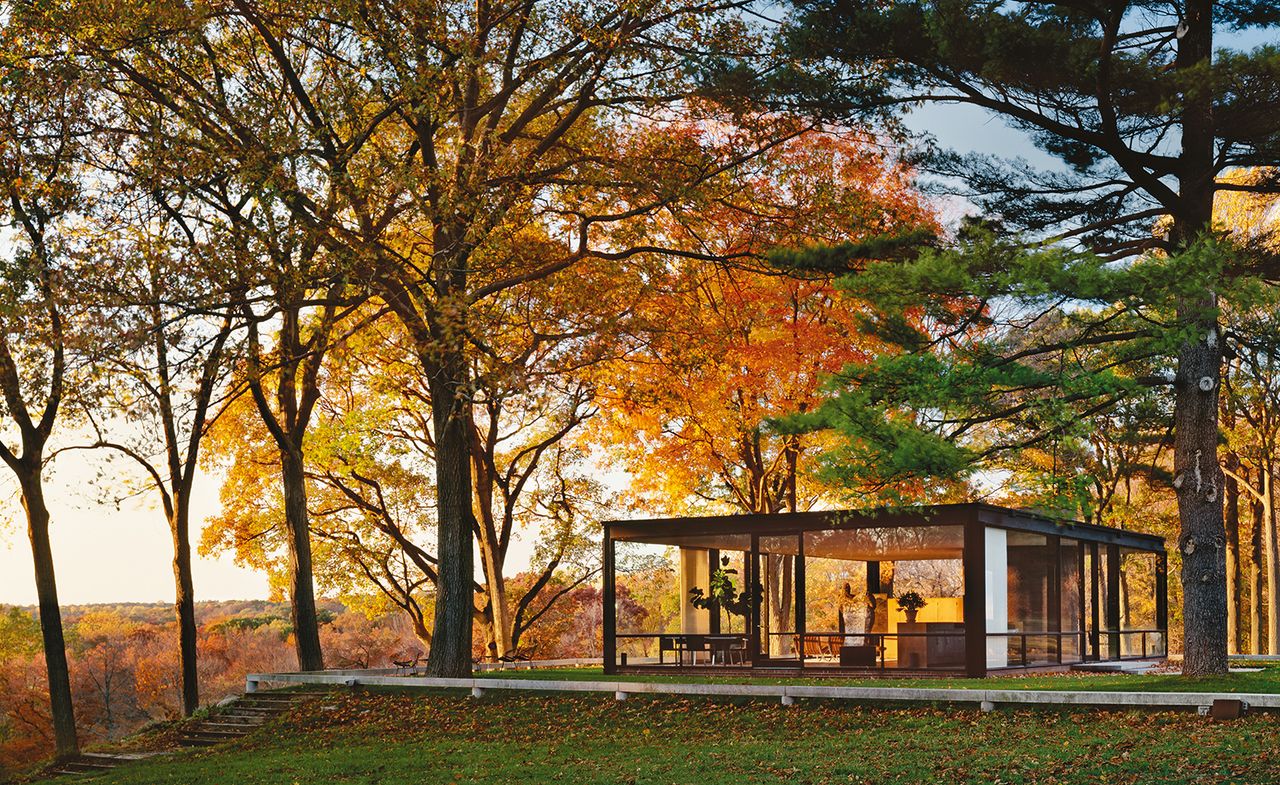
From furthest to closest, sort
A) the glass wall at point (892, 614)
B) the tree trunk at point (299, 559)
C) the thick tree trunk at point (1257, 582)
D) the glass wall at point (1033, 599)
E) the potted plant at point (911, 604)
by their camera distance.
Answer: the thick tree trunk at point (1257, 582) < the tree trunk at point (299, 559) < the potted plant at point (911, 604) < the glass wall at point (892, 614) < the glass wall at point (1033, 599)

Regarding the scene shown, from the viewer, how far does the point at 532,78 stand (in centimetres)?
1672

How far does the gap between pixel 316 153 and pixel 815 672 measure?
10.6 meters

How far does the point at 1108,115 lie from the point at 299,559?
1449cm

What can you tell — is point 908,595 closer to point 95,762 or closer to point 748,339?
point 748,339

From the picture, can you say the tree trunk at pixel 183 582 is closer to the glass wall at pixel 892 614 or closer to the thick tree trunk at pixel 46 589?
the thick tree trunk at pixel 46 589

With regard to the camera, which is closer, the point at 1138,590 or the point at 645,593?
the point at 645,593

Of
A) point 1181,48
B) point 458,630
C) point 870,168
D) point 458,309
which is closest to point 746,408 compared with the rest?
point 870,168

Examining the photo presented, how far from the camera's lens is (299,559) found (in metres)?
20.6

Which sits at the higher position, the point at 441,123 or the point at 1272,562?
the point at 441,123

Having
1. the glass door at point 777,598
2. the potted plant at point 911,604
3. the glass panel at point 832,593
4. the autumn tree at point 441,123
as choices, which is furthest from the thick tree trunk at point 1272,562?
the autumn tree at point 441,123

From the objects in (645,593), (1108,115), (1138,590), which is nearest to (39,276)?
(1108,115)

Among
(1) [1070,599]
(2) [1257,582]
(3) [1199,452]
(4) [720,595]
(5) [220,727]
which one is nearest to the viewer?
(3) [1199,452]

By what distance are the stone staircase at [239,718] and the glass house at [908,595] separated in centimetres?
514

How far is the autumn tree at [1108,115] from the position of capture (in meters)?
12.4
